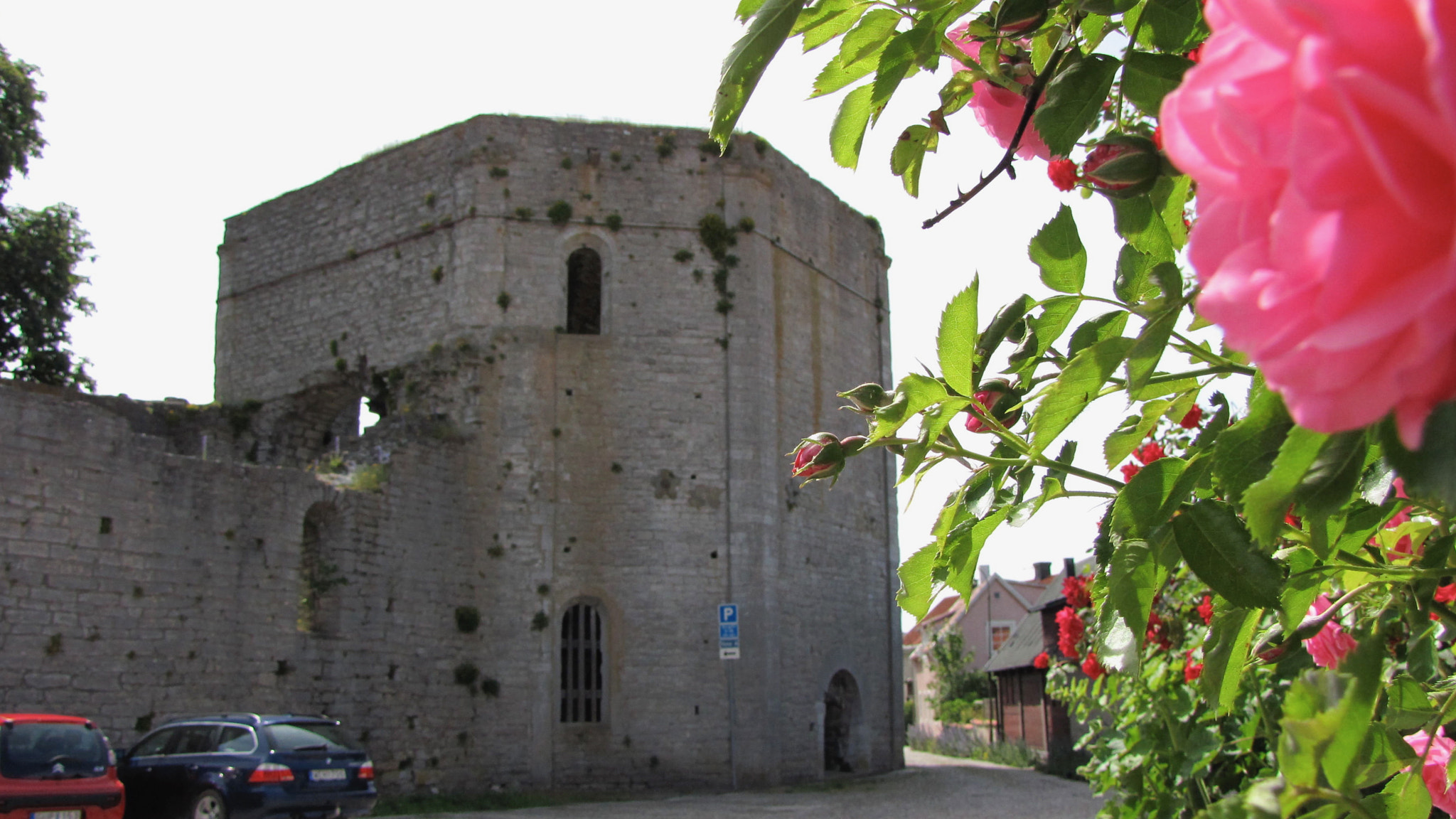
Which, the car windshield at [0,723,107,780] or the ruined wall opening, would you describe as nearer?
the car windshield at [0,723,107,780]

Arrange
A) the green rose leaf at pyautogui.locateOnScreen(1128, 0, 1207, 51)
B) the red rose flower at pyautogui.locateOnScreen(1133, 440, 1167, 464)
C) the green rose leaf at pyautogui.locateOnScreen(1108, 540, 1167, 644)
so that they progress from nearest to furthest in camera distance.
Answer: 1. the green rose leaf at pyautogui.locateOnScreen(1108, 540, 1167, 644)
2. the green rose leaf at pyautogui.locateOnScreen(1128, 0, 1207, 51)
3. the red rose flower at pyautogui.locateOnScreen(1133, 440, 1167, 464)

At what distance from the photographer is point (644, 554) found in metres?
17.3

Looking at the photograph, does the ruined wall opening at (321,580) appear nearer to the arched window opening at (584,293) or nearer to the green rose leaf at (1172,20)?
the arched window opening at (584,293)

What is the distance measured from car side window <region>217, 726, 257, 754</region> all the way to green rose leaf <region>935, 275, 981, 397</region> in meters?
10.4

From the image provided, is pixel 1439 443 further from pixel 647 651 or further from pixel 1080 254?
pixel 647 651

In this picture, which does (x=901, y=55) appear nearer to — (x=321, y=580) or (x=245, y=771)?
(x=245, y=771)

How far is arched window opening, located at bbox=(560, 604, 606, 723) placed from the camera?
54.9 feet

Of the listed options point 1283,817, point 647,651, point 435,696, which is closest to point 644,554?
point 647,651

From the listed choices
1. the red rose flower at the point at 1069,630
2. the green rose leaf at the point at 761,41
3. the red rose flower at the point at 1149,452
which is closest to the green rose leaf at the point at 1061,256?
the green rose leaf at the point at 761,41

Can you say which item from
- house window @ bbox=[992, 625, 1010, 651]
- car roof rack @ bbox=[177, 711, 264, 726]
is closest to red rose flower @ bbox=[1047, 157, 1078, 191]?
car roof rack @ bbox=[177, 711, 264, 726]

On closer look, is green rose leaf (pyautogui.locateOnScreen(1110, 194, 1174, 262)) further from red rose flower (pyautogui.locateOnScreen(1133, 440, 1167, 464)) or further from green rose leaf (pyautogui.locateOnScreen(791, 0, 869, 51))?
red rose flower (pyautogui.locateOnScreen(1133, 440, 1167, 464))

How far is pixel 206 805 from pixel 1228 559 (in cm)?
1082

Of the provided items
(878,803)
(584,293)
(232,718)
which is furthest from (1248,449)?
(584,293)

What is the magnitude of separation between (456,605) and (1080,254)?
15.5 m
